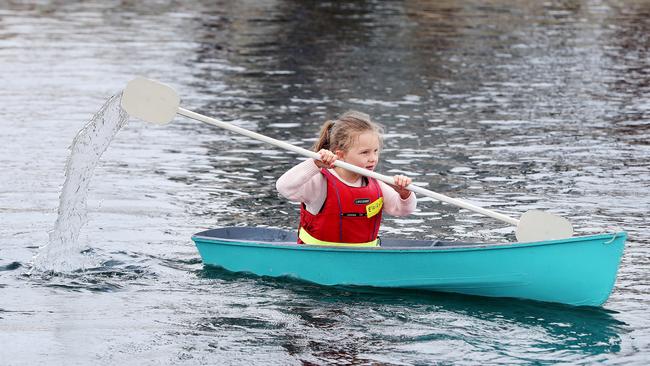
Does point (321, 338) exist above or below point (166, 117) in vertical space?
below

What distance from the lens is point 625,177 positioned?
1338 cm

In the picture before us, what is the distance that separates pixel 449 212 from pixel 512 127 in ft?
16.0

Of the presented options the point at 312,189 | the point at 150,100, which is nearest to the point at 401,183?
the point at 312,189

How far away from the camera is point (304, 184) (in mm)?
8969

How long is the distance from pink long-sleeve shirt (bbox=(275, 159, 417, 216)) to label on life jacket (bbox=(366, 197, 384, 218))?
0.08 m

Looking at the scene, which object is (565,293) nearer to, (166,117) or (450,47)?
(166,117)

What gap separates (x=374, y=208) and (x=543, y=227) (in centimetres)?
115

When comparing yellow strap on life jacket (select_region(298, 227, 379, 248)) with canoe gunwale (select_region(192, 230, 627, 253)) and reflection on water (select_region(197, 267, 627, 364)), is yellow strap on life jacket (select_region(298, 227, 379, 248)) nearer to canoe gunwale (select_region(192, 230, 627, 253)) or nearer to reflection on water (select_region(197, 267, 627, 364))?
canoe gunwale (select_region(192, 230, 627, 253))

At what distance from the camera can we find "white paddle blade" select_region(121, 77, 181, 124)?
31.0 feet

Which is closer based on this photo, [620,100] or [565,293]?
[565,293]

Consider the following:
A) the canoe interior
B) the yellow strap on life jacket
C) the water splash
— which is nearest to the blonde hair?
the yellow strap on life jacket

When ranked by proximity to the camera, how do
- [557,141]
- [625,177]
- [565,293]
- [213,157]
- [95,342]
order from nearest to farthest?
[95,342] < [565,293] < [625,177] < [213,157] < [557,141]

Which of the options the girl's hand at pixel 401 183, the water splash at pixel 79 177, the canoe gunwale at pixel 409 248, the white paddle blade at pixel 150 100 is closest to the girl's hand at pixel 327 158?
the girl's hand at pixel 401 183

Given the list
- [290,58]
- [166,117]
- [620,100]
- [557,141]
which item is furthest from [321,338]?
[290,58]
